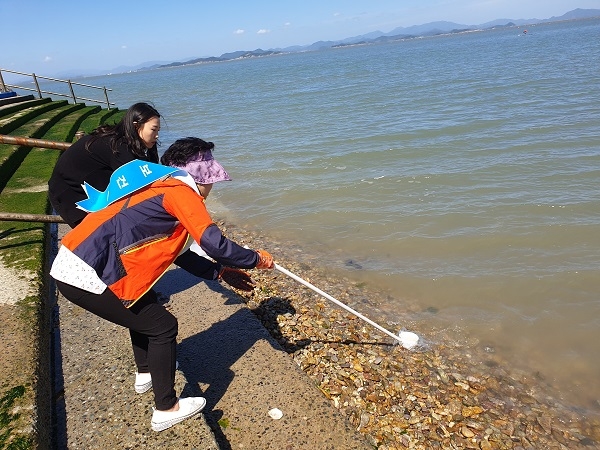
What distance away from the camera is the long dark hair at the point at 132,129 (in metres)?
2.95

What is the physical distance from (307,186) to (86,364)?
24.7 feet

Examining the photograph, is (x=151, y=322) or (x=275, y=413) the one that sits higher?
(x=151, y=322)

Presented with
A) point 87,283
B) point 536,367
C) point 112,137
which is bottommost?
point 536,367

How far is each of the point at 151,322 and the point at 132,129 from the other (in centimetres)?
128

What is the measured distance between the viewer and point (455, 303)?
542 centimetres

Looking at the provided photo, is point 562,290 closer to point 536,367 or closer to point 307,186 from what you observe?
point 536,367

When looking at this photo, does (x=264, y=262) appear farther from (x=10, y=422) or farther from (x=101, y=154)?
(x=10, y=422)

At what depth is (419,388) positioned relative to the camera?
12.7ft

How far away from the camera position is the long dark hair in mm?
2945

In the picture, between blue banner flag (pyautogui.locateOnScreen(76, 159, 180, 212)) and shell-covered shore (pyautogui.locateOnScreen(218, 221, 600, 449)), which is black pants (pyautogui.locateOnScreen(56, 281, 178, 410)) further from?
shell-covered shore (pyautogui.locateOnScreen(218, 221, 600, 449))

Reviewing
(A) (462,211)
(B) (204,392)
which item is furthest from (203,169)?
(A) (462,211)

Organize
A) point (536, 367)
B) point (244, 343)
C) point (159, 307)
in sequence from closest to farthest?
1. point (159, 307)
2. point (244, 343)
3. point (536, 367)

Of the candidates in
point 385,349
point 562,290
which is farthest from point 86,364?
point 562,290

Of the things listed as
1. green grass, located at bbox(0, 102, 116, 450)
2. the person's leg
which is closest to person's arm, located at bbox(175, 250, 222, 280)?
the person's leg
